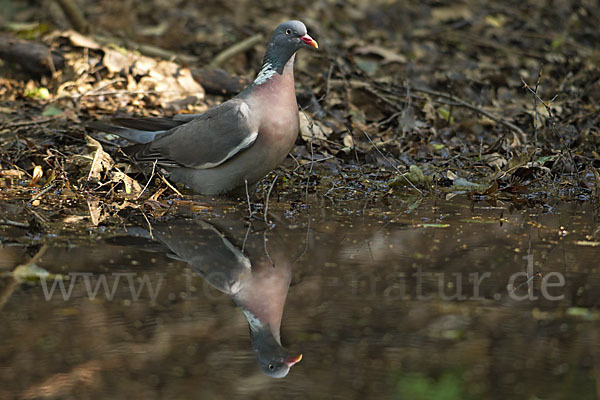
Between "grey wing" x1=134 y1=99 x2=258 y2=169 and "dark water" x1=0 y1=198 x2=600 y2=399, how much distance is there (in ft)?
2.00

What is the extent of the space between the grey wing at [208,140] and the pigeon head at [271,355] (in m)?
2.13

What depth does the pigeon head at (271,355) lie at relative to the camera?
2400 millimetres

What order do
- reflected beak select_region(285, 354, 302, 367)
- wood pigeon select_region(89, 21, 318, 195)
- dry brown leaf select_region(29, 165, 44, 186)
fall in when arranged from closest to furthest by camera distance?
reflected beak select_region(285, 354, 302, 367) → wood pigeon select_region(89, 21, 318, 195) → dry brown leaf select_region(29, 165, 44, 186)

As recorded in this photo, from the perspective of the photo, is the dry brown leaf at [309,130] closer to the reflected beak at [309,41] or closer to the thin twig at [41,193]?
the reflected beak at [309,41]

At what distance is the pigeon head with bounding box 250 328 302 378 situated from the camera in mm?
2400

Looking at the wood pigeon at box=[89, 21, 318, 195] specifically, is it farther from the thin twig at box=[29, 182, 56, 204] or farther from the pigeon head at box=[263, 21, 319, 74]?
the thin twig at box=[29, 182, 56, 204]

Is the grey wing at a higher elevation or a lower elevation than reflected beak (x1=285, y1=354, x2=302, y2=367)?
lower

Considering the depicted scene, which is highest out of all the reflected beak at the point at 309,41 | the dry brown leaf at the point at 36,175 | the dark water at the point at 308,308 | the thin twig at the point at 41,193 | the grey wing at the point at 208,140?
the reflected beak at the point at 309,41

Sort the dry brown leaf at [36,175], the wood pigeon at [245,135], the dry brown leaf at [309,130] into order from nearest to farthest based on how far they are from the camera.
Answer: the wood pigeon at [245,135] → the dry brown leaf at [36,175] → the dry brown leaf at [309,130]

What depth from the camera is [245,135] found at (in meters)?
4.62

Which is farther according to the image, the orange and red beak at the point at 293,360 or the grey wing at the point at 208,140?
the grey wing at the point at 208,140

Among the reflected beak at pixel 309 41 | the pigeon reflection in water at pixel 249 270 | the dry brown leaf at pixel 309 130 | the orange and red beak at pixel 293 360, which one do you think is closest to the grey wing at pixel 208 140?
the reflected beak at pixel 309 41

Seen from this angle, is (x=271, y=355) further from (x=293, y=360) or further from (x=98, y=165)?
(x=98, y=165)

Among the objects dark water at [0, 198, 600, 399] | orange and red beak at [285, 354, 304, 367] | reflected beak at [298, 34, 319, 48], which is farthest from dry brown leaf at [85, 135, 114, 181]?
orange and red beak at [285, 354, 304, 367]
